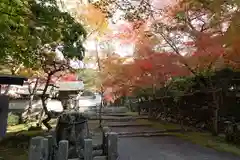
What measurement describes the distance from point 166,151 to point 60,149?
5402 mm

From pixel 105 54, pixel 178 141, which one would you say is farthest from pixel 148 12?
pixel 105 54

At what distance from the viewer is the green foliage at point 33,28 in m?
7.50

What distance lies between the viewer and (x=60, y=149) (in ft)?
21.5

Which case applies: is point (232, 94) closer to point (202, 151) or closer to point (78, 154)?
point (202, 151)

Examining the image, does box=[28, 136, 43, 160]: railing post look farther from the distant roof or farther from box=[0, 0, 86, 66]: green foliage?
the distant roof

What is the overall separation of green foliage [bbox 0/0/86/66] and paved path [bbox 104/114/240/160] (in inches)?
163

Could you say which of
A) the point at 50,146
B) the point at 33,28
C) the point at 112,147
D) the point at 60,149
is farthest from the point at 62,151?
the point at 33,28

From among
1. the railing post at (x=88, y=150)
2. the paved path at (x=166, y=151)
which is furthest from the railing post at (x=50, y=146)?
the paved path at (x=166, y=151)

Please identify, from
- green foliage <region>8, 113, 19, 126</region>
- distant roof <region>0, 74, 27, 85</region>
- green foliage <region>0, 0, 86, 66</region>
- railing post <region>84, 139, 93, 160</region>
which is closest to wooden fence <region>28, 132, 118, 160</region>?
railing post <region>84, 139, 93, 160</region>

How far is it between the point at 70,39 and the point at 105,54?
1562cm

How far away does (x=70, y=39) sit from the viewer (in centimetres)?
1094

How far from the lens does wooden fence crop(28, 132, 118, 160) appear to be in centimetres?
652

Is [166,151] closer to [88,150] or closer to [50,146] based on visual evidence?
[88,150]

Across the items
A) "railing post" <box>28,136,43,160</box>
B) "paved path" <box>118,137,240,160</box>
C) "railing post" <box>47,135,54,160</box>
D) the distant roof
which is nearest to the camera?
"railing post" <box>28,136,43,160</box>
